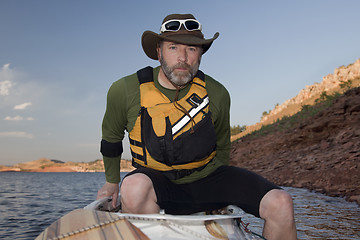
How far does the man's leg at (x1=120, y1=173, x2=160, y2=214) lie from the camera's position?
6.93ft

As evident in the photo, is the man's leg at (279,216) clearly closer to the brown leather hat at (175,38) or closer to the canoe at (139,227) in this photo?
the canoe at (139,227)

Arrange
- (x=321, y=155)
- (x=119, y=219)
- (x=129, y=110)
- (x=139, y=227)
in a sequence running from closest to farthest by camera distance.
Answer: (x=119, y=219), (x=139, y=227), (x=129, y=110), (x=321, y=155)

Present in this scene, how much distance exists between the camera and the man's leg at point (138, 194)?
6.93 ft

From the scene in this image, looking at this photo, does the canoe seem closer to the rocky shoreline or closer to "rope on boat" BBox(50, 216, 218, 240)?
"rope on boat" BBox(50, 216, 218, 240)

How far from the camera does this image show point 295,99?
4356 cm

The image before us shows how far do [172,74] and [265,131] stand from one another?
2160 centimetres

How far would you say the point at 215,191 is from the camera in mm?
2564

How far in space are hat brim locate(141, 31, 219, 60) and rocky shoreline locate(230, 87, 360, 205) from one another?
247 inches

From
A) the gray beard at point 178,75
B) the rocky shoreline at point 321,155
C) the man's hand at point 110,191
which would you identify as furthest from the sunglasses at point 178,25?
the rocky shoreline at point 321,155

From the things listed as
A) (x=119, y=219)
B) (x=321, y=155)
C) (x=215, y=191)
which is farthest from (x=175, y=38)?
(x=321, y=155)

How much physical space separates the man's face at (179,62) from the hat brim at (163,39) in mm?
77

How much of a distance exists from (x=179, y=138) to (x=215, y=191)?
55cm

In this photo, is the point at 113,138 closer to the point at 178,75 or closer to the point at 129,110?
the point at 129,110

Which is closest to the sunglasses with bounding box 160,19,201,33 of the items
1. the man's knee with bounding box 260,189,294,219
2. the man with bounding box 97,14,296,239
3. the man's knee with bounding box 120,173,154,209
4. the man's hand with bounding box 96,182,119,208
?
the man with bounding box 97,14,296,239
